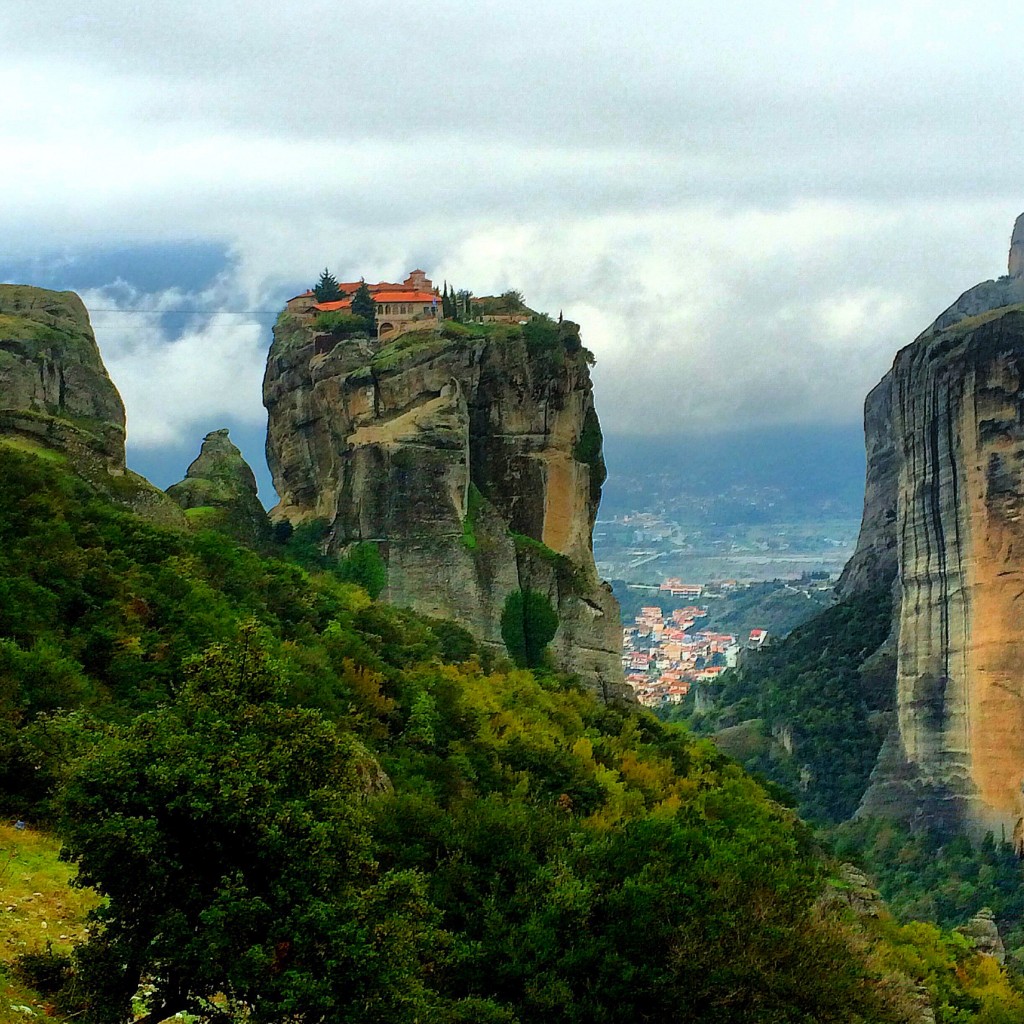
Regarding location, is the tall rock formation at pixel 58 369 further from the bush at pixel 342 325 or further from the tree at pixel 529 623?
the tree at pixel 529 623

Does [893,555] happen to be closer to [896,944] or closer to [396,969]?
[896,944]

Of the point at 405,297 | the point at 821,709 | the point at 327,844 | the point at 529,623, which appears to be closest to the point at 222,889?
the point at 327,844

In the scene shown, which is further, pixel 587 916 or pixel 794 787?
pixel 794 787

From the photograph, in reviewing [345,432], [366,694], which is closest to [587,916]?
[366,694]

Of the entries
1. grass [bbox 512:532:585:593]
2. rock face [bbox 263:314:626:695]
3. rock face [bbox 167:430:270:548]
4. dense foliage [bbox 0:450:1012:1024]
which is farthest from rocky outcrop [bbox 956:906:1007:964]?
rock face [bbox 167:430:270:548]

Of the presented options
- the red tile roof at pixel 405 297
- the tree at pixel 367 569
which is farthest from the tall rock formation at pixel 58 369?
the red tile roof at pixel 405 297
